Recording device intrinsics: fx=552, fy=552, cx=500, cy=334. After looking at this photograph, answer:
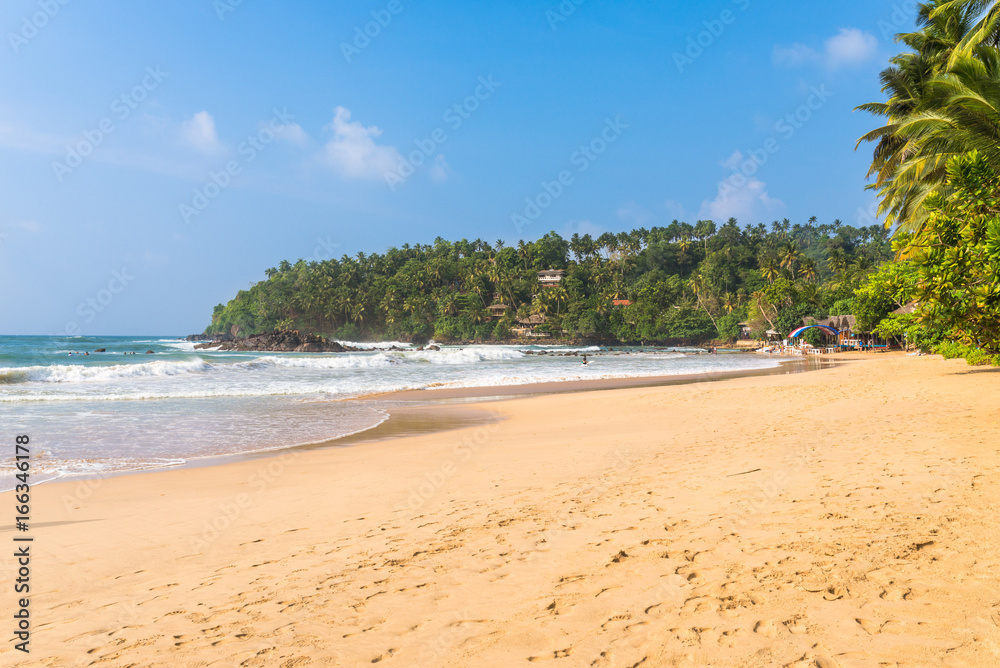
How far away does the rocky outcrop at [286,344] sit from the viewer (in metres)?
73.2

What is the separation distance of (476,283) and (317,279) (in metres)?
33.9

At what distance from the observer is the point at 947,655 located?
8.95 feet

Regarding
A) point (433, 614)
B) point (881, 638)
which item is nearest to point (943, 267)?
point (881, 638)

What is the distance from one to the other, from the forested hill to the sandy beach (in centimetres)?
7352

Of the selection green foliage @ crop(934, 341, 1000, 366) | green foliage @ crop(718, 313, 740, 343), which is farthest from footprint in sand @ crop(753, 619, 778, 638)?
green foliage @ crop(718, 313, 740, 343)

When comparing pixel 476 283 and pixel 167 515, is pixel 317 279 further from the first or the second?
pixel 167 515

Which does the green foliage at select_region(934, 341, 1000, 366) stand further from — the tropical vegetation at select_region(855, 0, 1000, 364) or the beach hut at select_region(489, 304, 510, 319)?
the beach hut at select_region(489, 304, 510, 319)

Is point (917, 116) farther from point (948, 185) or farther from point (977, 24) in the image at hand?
point (977, 24)

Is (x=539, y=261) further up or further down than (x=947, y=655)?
further up

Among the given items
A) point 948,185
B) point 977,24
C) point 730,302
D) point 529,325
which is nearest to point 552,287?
point 529,325

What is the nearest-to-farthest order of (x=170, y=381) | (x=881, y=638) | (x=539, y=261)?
(x=881, y=638) < (x=170, y=381) < (x=539, y=261)

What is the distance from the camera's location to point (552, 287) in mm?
101875

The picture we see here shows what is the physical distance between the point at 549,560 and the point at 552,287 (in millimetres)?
98605

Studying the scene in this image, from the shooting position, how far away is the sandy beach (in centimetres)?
308
